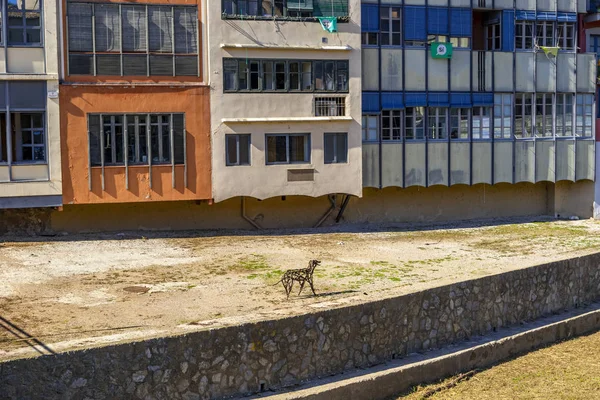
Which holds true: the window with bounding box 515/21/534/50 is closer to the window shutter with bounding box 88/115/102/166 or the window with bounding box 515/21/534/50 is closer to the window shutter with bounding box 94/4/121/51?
the window shutter with bounding box 94/4/121/51

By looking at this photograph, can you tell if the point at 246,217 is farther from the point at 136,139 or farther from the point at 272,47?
the point at 272,47

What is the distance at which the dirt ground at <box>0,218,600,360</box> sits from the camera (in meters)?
14.0

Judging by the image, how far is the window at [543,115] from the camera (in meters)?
30.5

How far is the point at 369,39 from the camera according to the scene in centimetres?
2788

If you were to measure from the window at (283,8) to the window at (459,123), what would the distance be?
18.3ft

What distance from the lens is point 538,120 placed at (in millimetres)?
30484

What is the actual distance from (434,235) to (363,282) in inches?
363

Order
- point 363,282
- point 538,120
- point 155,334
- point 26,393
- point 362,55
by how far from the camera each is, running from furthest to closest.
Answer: point 538,120 → point 362,55 → point 363,282 → point 155,334 → point 26,393

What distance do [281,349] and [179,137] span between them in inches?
478

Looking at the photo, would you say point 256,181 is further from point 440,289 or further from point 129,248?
point 440,289

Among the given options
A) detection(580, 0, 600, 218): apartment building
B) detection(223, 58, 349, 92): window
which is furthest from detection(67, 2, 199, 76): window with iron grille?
detection(580, 0, 600, 218): apartment building

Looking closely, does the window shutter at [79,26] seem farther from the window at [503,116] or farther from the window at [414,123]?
the window at [503,116]

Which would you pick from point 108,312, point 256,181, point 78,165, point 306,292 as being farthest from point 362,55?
point 108,312

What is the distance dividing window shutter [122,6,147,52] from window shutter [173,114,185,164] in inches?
85.0
